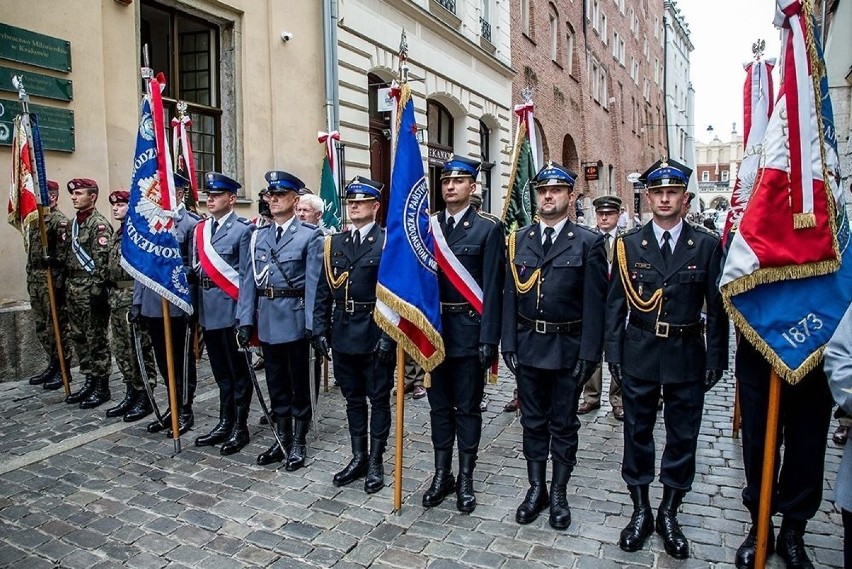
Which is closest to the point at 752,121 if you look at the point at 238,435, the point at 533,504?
the point at 533,504

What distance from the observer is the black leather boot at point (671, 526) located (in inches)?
134

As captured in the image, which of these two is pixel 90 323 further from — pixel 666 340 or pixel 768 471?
pixel 768 471

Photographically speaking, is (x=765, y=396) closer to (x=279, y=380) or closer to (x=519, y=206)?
(x=279, y=380)

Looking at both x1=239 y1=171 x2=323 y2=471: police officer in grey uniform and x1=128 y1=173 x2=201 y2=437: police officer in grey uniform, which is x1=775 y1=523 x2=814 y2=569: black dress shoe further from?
x1=128 y1=173 x2=201 y2=437: police officer in grey uniform

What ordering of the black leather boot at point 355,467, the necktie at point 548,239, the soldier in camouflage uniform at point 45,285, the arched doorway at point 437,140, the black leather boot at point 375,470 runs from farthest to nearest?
the arched doorway at point 437,140 < the soldier in camouflage uniform at point 45,285 < the black leather boot at point 355,467 < the black leather boot at point 375,470 < the necktie at point 548,239

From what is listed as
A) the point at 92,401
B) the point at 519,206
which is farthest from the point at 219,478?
the point at 519,206

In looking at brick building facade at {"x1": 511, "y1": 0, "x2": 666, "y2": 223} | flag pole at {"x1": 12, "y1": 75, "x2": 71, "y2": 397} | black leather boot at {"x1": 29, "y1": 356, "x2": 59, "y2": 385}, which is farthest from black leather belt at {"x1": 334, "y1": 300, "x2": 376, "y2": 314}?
brick building facade at {"x1": 511, "y1": 0, "x2": 666, "y2": 223}

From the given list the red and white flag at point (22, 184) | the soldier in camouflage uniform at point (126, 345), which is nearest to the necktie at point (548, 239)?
the soldier in camouflage uniform at point (126, 345)

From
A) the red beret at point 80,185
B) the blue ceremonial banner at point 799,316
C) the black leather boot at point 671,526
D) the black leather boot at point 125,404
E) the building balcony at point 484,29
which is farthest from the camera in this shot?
the building balcony at point 484,29

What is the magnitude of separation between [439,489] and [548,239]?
1.72 m

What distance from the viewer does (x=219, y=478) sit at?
4.51 m

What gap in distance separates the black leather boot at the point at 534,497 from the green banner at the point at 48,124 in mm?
6238

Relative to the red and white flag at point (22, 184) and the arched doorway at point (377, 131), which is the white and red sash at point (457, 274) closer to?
the red and white flag at point (22, 184)

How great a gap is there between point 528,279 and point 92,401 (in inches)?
178
